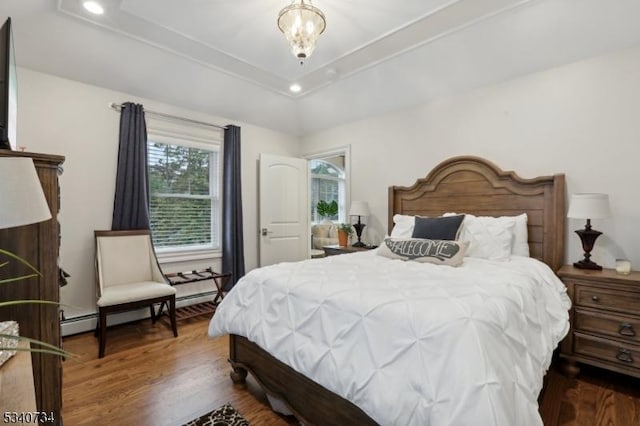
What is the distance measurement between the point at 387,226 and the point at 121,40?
10.8 feet

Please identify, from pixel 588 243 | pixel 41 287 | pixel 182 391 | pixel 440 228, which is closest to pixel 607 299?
pixel 588 243

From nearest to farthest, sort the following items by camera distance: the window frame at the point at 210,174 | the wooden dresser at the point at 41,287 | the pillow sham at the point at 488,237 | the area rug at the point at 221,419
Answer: the wooden dresser at the point at 41,287, the area rug at the point at 221,419, the pillow sham at the point at 488,237, the window frame at the point at 210,174

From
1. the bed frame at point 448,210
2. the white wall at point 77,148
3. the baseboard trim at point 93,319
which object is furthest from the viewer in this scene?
the baseboard trim at point 93,319

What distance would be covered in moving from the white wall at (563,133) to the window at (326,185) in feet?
11.0

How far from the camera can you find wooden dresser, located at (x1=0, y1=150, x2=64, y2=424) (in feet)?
4.43

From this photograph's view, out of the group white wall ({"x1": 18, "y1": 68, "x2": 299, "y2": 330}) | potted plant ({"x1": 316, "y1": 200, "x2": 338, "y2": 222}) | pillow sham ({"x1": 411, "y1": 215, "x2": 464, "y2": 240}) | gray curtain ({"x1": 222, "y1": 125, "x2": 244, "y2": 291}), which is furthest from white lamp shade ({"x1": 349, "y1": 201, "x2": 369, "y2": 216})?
potted plant ({"x1": 316, "y1": 200, "x2": 338, "y2": 222})

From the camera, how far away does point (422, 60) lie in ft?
9.99

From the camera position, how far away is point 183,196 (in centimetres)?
377

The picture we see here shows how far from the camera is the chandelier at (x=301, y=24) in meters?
1.96

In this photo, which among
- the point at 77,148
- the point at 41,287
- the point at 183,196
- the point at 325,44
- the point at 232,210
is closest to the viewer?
the point at 41,287

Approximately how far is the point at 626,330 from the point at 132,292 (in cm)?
370

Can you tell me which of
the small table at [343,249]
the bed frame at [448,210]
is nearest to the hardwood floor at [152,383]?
the bed frame at [448,210]

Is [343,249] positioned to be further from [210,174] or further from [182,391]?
[182,391]

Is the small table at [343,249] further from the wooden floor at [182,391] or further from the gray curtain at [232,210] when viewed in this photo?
the wooden floor at [182,391]
